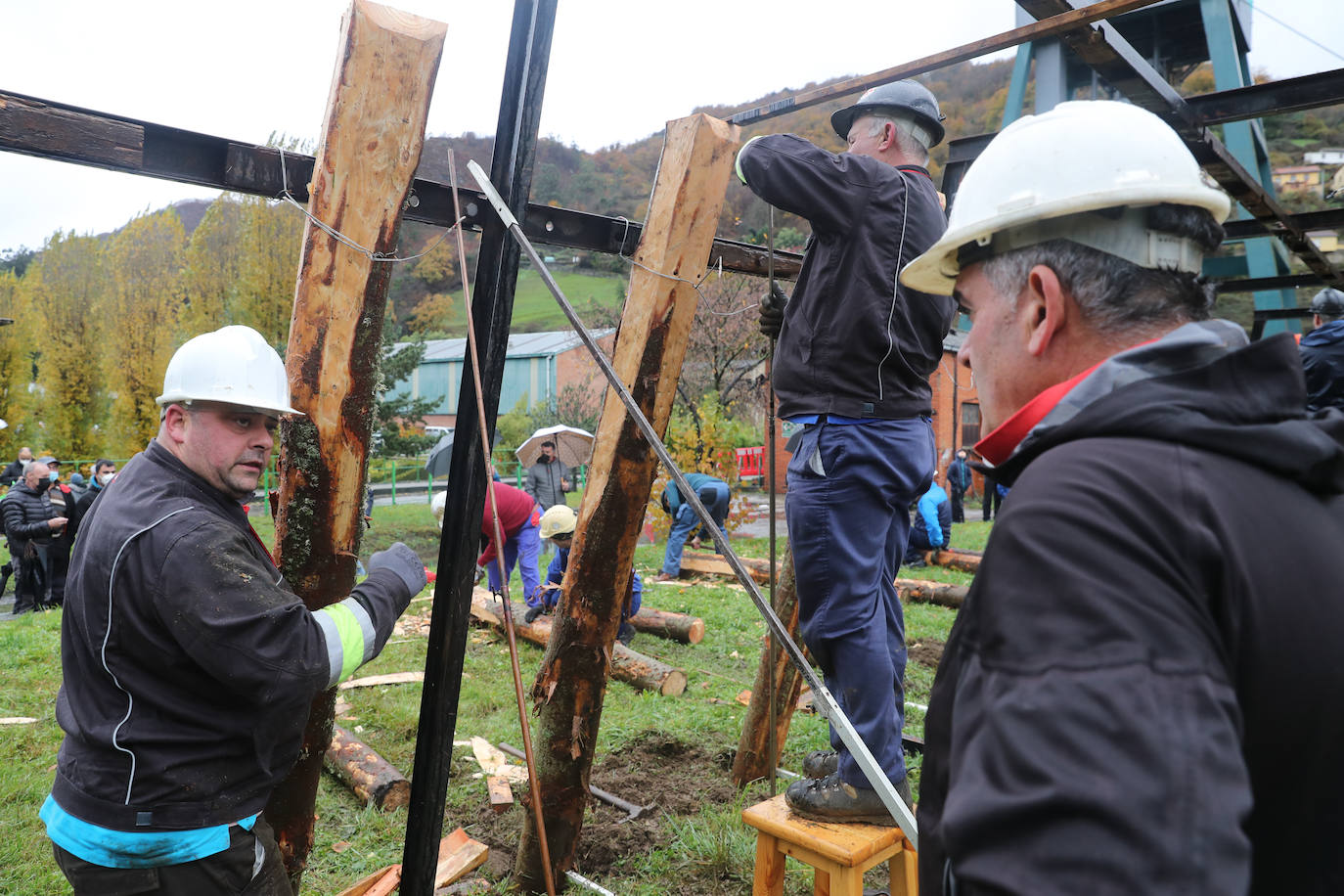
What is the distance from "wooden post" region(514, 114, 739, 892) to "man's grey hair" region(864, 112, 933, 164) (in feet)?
2.31

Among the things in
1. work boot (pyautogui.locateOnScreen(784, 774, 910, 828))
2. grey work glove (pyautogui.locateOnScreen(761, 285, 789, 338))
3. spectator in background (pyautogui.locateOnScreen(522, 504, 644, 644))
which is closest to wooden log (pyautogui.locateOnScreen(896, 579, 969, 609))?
spectator in background (pyautogui.locateOnScreen(522, 504, 644, 644))

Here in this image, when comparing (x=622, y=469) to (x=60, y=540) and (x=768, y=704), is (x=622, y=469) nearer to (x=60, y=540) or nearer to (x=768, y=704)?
(x=768, y=704)

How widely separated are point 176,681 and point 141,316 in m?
24.6

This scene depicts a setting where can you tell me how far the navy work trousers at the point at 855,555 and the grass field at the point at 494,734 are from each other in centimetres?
151

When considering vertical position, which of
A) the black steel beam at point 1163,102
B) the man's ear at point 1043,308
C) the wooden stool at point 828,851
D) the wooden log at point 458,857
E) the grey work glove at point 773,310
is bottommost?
the wooden log at point 458,857

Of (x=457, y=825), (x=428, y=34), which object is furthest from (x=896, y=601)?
(x=457, y=825)

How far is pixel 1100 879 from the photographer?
0.69 m

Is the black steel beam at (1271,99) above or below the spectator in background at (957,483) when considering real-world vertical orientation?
above

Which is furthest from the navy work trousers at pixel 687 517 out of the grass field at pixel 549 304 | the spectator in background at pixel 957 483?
the grass field at pixel 549 304

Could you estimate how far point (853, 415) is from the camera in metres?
2.62

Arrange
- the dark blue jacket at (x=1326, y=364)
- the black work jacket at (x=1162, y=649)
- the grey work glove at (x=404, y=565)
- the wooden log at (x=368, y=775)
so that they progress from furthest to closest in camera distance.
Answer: the wooden log at (x=368, y=775) < the dark blue jacket at (x=1326, y=364) < the grey work glove at (x=404, y=565) < the black work jacket at (x=1162, y=649)

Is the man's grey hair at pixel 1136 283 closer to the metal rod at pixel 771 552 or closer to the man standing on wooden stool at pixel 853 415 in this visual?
the man standing on wooden stool at pixel 853 415

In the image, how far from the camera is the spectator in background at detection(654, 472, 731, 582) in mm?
11023

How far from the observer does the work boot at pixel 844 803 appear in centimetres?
259
